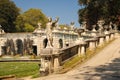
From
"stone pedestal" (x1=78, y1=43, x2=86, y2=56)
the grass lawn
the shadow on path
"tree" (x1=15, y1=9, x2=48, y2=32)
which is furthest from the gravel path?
"tree" (x1=15, y1=9, x2=48, y2=32)

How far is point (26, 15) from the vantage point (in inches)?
4031

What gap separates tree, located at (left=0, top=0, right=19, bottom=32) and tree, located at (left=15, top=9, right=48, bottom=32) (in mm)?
4967

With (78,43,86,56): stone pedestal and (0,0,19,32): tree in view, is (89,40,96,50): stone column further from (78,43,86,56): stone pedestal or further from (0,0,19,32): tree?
(0,0,19,32): tree

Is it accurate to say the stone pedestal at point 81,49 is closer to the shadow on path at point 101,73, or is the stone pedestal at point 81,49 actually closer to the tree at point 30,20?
the shadow on path at point 101,73

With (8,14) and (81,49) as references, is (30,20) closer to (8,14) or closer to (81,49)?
(8,14)

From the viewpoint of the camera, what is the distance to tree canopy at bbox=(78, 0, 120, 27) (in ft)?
196

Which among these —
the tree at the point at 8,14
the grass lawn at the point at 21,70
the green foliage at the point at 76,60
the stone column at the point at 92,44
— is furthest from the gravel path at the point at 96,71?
the tree at the point at 8,14

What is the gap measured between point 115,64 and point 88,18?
4454 centimetres

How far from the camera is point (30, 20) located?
102 meters

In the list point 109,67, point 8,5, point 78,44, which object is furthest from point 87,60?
point 8,5

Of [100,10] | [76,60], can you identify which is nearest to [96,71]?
[76,60]

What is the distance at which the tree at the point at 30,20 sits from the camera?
9194 cm

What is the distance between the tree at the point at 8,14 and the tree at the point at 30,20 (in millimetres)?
4967

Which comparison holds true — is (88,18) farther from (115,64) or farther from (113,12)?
(115,64)
